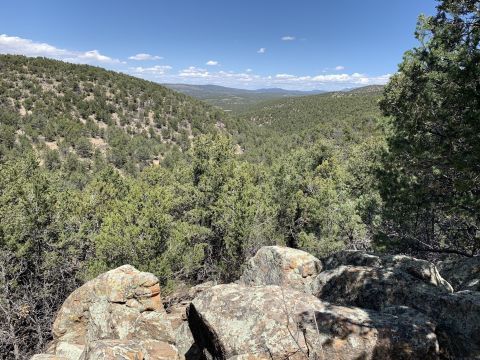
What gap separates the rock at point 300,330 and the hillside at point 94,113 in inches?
1578

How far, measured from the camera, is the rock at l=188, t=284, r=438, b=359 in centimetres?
538

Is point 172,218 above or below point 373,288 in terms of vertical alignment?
→ below

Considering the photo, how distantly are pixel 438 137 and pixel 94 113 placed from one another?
189 ft

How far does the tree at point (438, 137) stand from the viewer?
7730 millimetres

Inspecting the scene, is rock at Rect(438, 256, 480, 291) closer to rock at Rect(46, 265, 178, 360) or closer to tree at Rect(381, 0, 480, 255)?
tree at Rect(381, 0, 480, 255)

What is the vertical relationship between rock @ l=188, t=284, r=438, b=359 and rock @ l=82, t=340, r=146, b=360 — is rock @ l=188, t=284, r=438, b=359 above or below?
above

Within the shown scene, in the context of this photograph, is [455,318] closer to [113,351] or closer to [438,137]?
[438,137]

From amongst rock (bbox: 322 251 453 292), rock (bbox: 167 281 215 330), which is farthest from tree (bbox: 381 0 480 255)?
rock (bbox: 167 281 215 330)

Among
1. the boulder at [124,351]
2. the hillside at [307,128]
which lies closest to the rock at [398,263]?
the boulder at [124,351]

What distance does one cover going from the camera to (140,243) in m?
15.1

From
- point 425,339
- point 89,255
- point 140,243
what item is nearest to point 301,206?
point 140,243

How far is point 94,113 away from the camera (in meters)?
57.4

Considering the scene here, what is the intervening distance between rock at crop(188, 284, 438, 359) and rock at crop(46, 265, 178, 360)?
115 inches

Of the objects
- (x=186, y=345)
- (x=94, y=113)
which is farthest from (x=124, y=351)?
(x=94, y=113)
